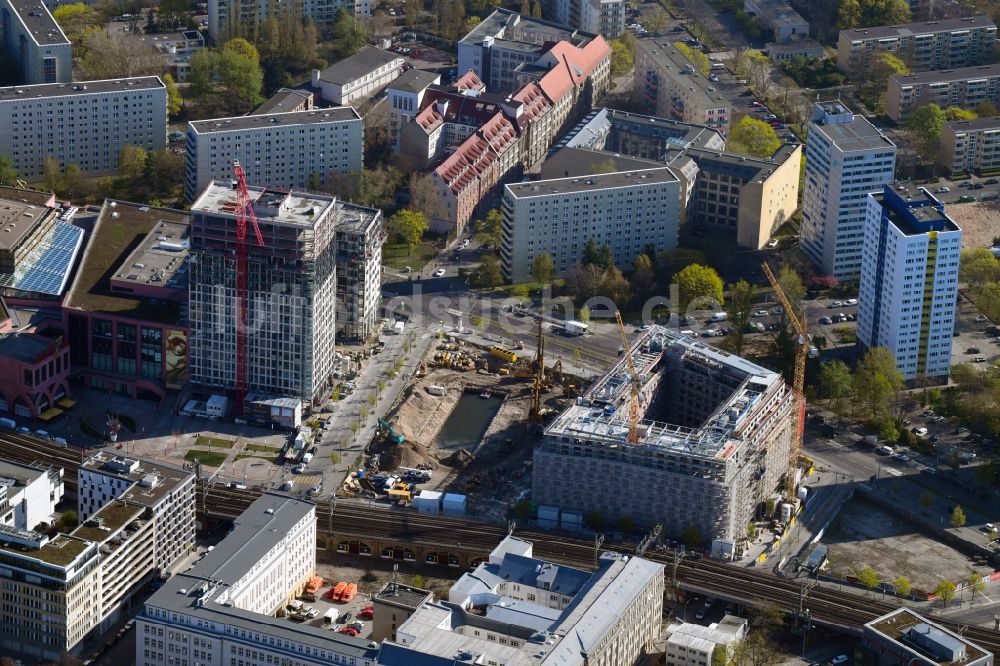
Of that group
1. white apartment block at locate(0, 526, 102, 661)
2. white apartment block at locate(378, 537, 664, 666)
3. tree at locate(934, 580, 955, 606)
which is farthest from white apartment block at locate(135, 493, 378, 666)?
tree at locate(934, 580, 955, 606)

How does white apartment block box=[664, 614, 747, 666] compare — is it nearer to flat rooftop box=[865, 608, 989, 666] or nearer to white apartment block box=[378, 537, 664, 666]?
white apartment block box=[378, 537, 664, 666]

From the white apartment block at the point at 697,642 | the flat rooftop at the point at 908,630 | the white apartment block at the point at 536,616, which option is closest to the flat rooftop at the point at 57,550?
the white apartment block at the point at 536,616

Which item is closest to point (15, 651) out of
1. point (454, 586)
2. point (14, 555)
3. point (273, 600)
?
point (14, 555)

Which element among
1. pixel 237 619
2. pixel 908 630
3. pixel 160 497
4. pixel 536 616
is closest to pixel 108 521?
pixel 160 497

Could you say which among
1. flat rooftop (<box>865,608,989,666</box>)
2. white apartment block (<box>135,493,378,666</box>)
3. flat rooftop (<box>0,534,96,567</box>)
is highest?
flat rooftop (<box>0,534,96,567</box>)

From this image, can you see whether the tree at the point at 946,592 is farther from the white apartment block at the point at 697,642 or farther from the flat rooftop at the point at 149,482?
the flat rooftop at the point at 149,482

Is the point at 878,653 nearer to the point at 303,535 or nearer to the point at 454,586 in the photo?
the point at 454,586
